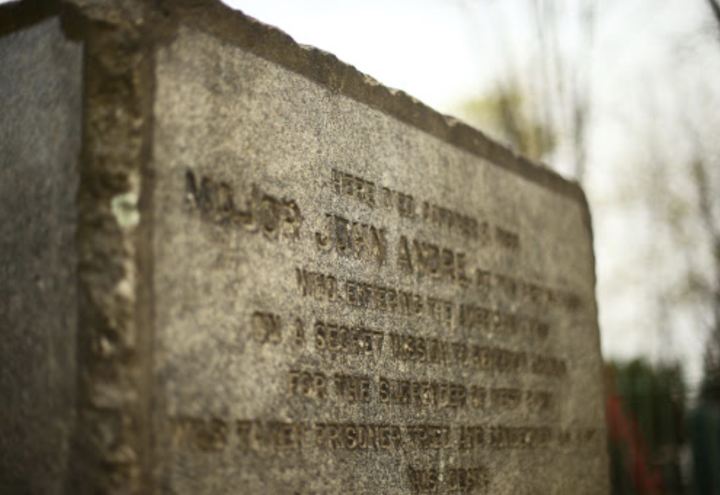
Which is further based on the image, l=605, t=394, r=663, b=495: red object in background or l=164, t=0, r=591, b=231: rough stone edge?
l=605, t=394, r=663, b=495: red object in background

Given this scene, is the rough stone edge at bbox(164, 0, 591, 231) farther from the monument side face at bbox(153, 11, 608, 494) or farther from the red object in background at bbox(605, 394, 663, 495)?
the red object in background at bbox(605, 394, 663, 495)

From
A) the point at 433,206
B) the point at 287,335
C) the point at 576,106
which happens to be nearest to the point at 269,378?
the point at 287,335

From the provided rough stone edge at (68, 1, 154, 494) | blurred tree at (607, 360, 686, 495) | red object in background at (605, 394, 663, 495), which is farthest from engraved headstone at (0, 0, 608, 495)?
blurred tree at (607, 360, 686, 495)

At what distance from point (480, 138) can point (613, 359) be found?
219 inches

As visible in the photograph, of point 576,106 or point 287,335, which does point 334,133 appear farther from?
point 576,106

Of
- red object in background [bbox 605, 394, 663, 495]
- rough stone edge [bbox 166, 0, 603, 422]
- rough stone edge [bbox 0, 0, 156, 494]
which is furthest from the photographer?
red object in background [bbox 605, 394, 663, 495]

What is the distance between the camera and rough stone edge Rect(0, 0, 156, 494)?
245 cm

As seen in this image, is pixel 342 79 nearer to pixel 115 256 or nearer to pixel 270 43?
pixel 270 43

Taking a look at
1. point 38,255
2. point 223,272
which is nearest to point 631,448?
point 223,272

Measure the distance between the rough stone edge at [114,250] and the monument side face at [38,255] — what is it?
0.14 feet

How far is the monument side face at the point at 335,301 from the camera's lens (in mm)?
2689

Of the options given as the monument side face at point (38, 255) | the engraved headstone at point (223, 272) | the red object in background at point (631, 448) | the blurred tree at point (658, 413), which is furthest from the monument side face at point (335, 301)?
the blurred tree at point (658, 413)

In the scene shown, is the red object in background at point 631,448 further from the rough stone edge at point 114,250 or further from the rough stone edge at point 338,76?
the rough stone edge at point 114,250

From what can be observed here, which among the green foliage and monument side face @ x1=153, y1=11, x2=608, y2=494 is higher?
the green foliage
